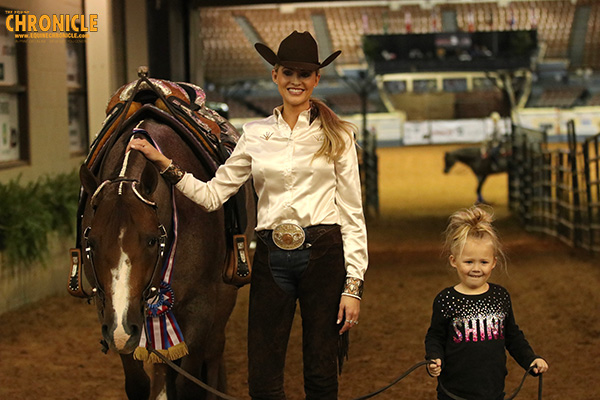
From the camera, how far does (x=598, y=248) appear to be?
9562 millimetres

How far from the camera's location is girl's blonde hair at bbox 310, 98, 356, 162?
9.61 feet

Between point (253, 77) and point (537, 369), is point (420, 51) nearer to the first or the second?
point (253, 77)

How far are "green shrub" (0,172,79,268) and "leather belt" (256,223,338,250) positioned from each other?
14.8 ft

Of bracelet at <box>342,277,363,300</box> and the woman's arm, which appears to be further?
the woman's arm

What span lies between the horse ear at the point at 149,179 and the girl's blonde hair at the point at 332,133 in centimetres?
60

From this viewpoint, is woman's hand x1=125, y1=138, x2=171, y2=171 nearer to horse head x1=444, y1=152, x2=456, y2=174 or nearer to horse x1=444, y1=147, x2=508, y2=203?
horse x1=444, y1=147, x2=508, y2=203

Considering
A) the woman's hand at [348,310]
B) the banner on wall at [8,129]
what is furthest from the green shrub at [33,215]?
the woman's hand at [348,310]

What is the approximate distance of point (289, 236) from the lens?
2926 millimetres

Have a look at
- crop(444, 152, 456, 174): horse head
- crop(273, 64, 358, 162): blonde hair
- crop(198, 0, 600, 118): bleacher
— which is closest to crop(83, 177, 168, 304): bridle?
crop(273, 64, 358, 162): blonde hair

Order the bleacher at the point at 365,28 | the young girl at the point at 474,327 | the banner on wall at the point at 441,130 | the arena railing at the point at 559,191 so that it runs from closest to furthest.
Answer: the young girl at the point at 474,327
the arena railing at the point at 559,191
the banner on wall at the point at 441,130
the bleacher at the point at 365,28

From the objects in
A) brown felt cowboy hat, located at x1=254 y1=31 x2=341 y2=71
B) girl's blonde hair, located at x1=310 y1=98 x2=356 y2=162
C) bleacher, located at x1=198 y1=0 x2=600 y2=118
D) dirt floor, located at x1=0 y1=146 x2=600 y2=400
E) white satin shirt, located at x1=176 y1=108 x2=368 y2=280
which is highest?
bleacher, located at x1=198 y1=0 x2=600 y2=118

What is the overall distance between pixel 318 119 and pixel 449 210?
11621mm

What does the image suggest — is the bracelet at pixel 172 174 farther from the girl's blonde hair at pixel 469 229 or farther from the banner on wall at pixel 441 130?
the banner on wall at pixel 441 130

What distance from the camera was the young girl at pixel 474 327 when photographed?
2.79 m
